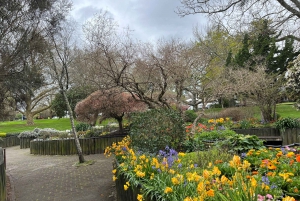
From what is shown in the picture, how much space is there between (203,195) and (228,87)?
9.11 m

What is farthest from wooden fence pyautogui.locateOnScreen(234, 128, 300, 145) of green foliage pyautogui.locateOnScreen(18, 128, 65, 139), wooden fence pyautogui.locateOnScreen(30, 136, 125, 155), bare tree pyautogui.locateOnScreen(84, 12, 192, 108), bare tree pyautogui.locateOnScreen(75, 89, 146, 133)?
green foliage pyautogui.locateOnScreen(18, 128, 65, 139)

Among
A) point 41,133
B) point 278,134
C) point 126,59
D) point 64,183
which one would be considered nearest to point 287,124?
point 278,134

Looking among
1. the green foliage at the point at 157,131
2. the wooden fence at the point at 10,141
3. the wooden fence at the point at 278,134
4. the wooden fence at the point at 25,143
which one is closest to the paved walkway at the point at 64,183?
the green foliage at the point at 157,131

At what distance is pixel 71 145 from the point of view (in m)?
13.1

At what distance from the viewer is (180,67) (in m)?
9.88

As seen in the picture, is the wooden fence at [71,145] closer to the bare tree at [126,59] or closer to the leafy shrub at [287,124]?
the bare tree at [126,59]

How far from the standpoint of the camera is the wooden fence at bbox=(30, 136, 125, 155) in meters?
12.8

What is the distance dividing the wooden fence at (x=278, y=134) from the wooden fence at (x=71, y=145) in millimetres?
6455

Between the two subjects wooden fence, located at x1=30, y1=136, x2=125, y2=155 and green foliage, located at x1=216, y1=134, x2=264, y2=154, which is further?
wooden fence, located at x1=30, y1=136, x2=125, y2=155

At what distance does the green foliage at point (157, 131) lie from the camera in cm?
598

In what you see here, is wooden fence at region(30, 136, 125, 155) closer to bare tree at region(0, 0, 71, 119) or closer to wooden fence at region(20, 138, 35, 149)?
wooden fence at region(20, 138, 35, 149)

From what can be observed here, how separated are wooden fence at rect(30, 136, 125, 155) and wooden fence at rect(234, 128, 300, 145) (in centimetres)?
646

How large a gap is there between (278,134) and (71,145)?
391 inches

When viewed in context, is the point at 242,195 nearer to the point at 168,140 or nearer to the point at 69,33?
the point at 168,140
